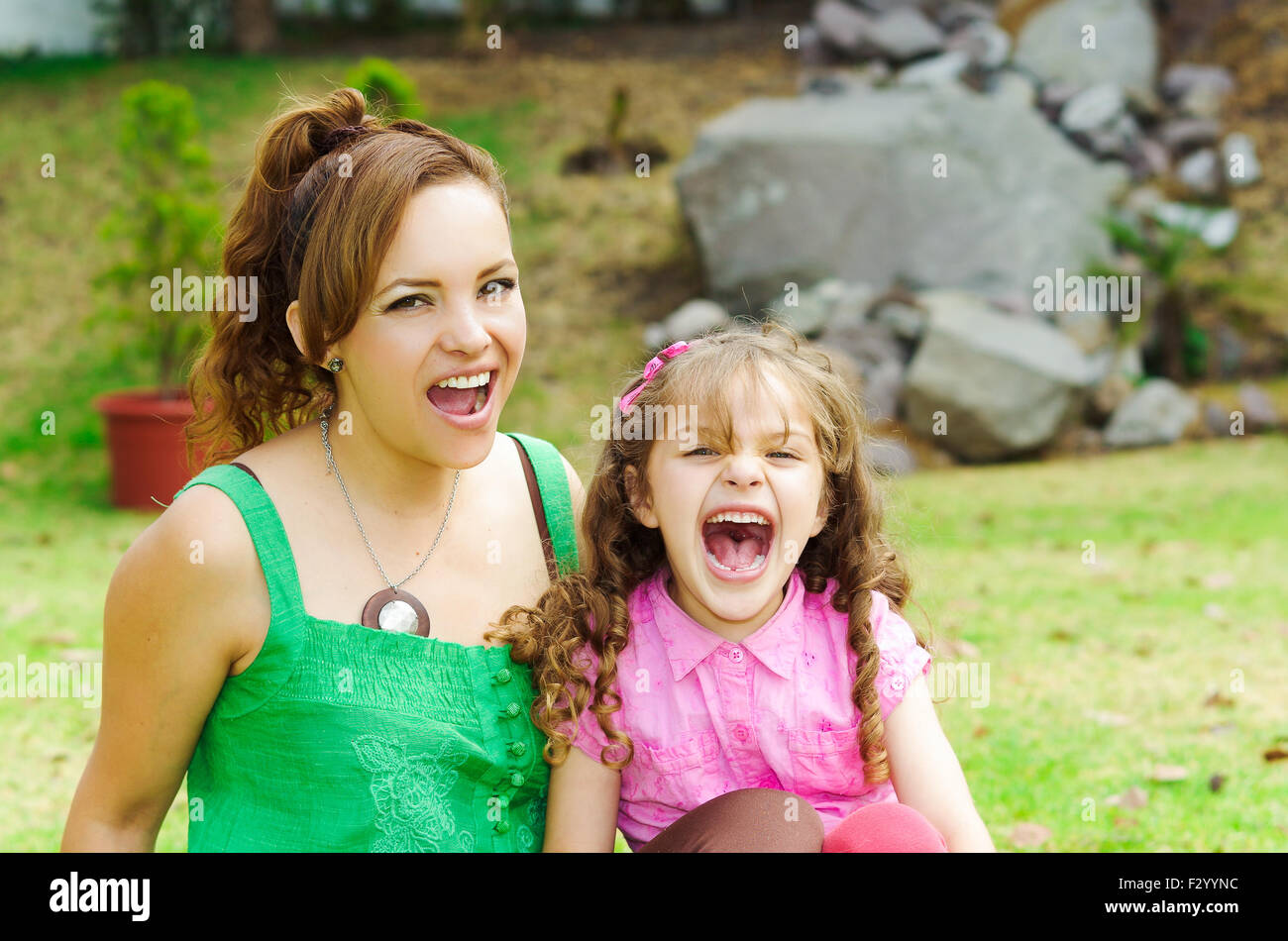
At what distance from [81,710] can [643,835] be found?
98.1 inches

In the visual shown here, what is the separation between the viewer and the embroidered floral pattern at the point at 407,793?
213cm

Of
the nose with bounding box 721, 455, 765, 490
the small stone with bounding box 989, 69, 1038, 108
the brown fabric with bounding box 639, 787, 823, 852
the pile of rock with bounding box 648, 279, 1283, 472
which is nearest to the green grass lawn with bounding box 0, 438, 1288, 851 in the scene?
the pile of rock with bounding box 648, 279, 1283, 472

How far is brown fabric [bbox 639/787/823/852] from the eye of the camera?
6.62ft

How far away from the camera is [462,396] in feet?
7.29

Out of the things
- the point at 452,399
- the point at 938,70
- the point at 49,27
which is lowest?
the point at 452,399

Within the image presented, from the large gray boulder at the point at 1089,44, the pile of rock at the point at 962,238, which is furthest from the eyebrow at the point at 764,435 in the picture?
the large gray boulder at the point at 1089,44

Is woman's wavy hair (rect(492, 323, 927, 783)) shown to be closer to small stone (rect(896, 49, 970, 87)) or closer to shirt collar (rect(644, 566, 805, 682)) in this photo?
shirt collar (rect(644, 566, 805, 682))

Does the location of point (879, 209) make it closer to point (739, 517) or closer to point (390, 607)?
point (739, 517)

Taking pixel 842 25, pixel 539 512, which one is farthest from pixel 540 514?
pixel 842 25

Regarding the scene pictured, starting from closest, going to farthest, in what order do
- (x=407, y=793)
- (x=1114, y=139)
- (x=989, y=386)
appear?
(x=407, y=793) → (x=989, y=386) → (x=1114, y=139)

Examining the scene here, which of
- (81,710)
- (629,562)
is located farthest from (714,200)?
(629,562)

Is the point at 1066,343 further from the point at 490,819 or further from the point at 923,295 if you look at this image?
the point at 490,819

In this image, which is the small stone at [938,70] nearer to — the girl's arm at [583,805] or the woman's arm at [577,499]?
the woman's arm at [577,499]

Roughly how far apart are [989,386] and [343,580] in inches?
237
